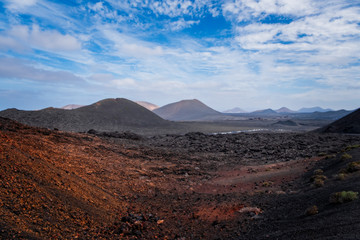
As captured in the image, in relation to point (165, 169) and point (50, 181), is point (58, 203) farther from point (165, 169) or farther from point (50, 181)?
point (165, 169)

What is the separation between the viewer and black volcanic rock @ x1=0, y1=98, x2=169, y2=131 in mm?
46156

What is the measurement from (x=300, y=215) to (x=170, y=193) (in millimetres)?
5977

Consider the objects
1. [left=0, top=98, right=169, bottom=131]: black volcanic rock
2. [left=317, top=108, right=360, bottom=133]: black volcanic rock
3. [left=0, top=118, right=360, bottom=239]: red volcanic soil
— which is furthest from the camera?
[left=0, top=98, right=169, bottom=131]: black volcanic rock

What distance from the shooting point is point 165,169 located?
638 inches

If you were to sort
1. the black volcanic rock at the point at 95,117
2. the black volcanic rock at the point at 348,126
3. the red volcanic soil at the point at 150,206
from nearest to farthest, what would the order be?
1. the red volcanic soil at the point at 150,206
2. the black volcanic rock at the point at 348,126
3. the black volcanic rock at the point at 95,117

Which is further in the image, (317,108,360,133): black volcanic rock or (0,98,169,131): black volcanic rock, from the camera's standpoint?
(0,98,169,131): black volcanic rock

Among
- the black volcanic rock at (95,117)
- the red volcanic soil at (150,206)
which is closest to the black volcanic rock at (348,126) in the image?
the red volcanic soil at (150,206)

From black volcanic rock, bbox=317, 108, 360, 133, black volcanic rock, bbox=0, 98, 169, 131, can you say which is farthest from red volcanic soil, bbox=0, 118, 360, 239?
black volcanic rock, bbox=0, 98, 169, 131

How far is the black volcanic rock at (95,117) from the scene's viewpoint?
1817 inches

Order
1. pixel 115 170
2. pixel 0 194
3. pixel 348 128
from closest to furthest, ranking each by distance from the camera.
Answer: pixel 0 194 < pixel 115 170 < pixel 348 128

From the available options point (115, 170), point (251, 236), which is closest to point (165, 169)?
point (115, 170)

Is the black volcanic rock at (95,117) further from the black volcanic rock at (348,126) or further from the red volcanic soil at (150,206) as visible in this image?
the black volcanic rock at (348,126)

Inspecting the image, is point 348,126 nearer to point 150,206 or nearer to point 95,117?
point 150,206

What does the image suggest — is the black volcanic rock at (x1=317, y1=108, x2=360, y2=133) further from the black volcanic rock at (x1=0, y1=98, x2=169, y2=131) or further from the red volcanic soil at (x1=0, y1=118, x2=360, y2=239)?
the black volcanic rock at (x1=0, y1=98, x2=169, y2=131)
